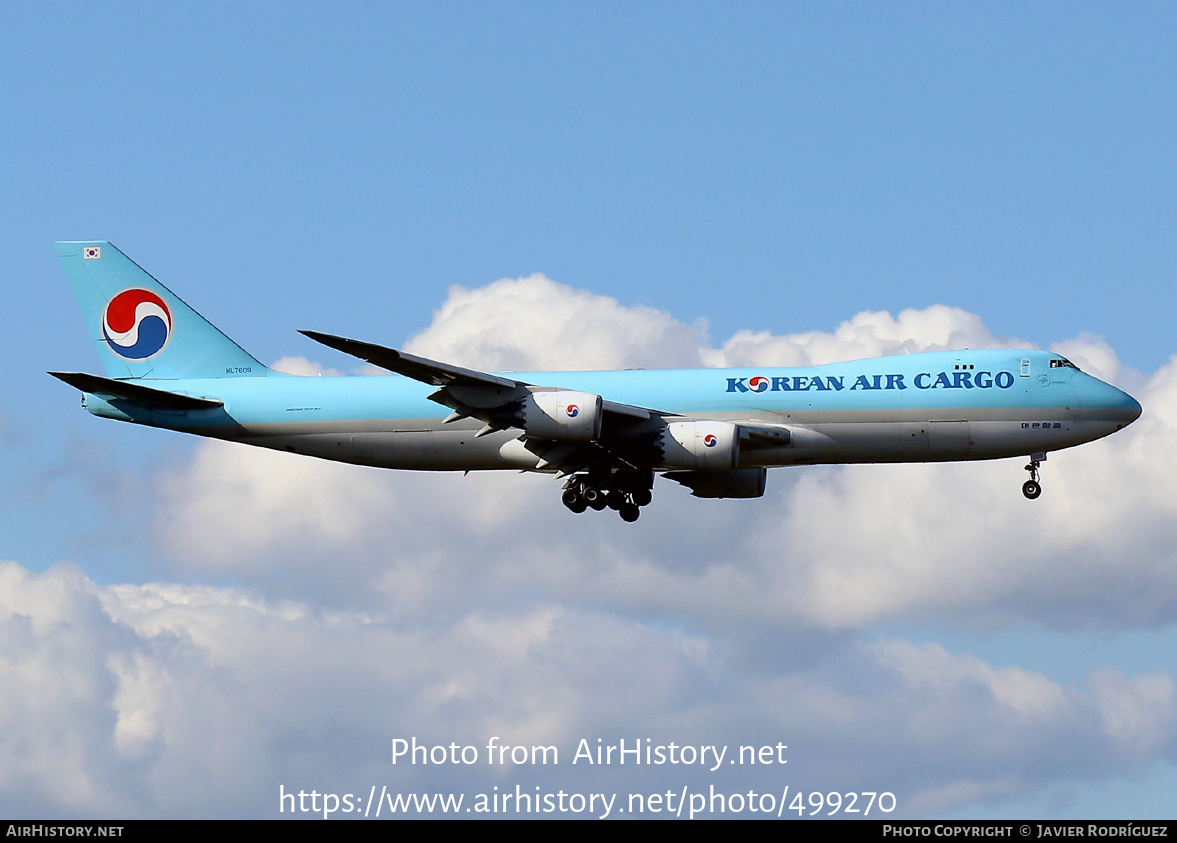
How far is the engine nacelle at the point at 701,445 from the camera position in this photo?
44156mm

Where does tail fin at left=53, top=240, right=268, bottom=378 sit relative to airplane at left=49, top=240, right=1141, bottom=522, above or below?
above

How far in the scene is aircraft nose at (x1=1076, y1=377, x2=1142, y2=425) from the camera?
45.4m

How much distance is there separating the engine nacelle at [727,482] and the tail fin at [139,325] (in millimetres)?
15967

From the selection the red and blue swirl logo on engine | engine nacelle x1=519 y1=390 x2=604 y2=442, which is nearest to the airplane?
engine nacelle x1=519 y1=390 x2=604 y2=442

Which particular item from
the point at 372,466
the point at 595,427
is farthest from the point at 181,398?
the point at 595,427

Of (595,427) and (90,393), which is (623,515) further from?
(90,393)

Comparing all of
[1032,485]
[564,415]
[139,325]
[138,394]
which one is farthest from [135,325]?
[1032,485]

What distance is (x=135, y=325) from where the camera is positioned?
52.9 m

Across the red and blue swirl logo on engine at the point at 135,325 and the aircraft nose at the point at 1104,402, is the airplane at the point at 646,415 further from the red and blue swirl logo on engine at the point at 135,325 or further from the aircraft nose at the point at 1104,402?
the red and blue swirl logo on engine at the point at 135,325

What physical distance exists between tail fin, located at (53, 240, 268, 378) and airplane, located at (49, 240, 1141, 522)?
2.79ft

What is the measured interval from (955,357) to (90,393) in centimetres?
2946

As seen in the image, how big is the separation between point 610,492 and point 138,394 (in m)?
16.7

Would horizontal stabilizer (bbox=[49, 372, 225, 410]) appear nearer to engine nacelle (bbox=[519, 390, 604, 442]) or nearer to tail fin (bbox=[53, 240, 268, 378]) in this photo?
tail fin (bbox=[53, 240, 268, 378])

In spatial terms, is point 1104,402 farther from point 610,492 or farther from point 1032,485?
point 610,492
